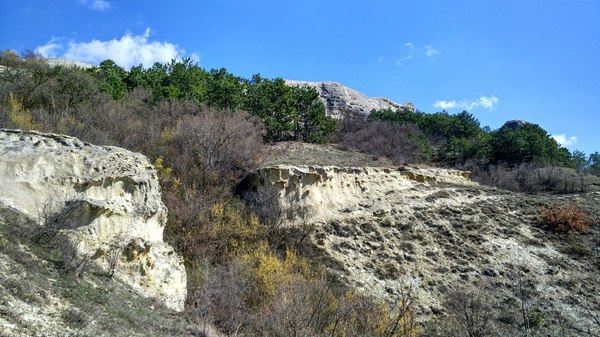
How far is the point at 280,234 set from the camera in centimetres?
2130

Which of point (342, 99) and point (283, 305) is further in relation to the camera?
point (342, 99)

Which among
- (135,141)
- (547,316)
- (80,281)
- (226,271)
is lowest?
(547,316)

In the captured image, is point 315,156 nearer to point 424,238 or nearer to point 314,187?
point 314,187

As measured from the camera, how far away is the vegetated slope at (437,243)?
18.7 m

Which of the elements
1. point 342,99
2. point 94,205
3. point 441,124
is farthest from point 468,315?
point 342,99

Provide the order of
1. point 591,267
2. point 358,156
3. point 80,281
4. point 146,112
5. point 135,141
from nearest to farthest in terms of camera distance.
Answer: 1. point 80,281
2. point 591,267
3. point 135,141
4. point 146,112
5. point 358,156

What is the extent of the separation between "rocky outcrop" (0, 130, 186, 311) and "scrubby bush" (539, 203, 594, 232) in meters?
21.5

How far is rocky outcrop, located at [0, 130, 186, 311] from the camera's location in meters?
11.8

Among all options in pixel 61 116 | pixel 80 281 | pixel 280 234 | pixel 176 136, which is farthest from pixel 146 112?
pixel 80 281

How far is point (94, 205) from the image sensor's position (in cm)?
1287

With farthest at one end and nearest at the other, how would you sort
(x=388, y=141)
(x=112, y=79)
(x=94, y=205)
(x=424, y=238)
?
(x=388, y=141)
(x=112, y=79)
(x=424, y=238)
(x=94, y=205)

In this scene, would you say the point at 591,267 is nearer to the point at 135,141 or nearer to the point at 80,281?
the point at 80,281

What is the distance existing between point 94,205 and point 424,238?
16.5 meters

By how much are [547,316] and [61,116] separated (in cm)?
2468
